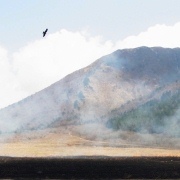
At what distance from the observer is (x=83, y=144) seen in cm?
14838

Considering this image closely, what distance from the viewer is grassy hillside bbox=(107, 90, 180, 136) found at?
160750mm

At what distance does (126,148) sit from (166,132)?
32.4 meters

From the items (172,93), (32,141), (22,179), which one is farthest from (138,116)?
(22,179)

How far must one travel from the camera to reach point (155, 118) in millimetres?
166750

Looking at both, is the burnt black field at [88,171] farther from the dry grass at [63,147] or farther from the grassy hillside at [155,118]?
the grassy hillside at [155,118]

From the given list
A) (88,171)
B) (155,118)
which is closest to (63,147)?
(155,118)

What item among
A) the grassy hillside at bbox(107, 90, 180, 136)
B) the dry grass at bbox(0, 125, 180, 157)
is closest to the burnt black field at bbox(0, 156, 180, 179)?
the dry grass at bbox(0, 125, 180, 157)

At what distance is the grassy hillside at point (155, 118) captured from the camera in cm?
16075

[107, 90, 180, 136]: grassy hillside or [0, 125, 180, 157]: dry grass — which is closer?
[0, 125, 180, 157]: dry grass

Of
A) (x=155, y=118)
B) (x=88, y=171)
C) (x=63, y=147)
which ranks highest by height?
(x=155, y=118)

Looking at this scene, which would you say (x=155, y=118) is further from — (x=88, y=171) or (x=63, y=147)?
(x=88, y=171)

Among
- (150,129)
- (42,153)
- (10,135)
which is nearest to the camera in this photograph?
(42,153)

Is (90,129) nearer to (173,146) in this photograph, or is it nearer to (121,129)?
(121,129)

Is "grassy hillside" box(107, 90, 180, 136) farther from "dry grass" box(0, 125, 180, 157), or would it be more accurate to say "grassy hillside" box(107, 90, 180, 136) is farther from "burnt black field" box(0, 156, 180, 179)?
"burnt black field" box(0, 156, 180, 179)
